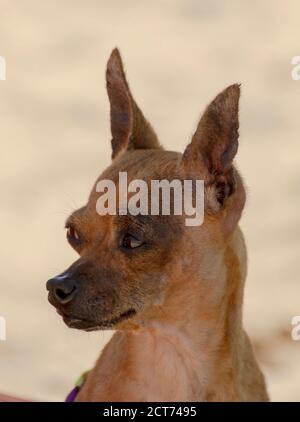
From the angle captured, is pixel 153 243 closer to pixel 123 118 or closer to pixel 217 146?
pixel 217 146

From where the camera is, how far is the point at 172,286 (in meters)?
4.32

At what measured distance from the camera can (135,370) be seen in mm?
4500

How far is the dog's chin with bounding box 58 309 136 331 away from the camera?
4152 mm

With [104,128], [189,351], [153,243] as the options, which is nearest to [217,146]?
[153,243]

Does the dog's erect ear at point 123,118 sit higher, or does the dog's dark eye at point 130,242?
the dog's erect ear at point 123,118

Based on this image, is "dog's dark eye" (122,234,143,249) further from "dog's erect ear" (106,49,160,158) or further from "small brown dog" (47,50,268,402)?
"dog's erect ear" (106,49,160,158)

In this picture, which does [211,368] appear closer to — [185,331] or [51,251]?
[185,331]

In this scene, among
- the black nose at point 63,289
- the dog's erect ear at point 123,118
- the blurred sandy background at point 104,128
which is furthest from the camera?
the blurred sandy background at point 104,128

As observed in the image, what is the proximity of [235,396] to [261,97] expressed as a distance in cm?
506

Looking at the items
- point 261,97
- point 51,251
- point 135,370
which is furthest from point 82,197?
point 135,370

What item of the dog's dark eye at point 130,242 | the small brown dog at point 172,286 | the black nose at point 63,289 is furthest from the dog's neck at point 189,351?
the black nose at point 63,289

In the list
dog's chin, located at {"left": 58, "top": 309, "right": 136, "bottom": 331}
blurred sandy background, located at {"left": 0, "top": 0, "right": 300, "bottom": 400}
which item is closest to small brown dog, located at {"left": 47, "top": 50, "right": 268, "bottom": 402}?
dog's chin, located at {"left": 58, "top": 309, "right": 136, "bottom": 331}

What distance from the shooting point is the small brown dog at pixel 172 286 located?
4.20 m

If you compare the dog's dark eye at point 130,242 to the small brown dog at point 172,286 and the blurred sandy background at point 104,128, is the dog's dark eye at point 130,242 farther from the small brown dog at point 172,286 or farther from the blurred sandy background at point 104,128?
the blurred sandy background at point 104,128
